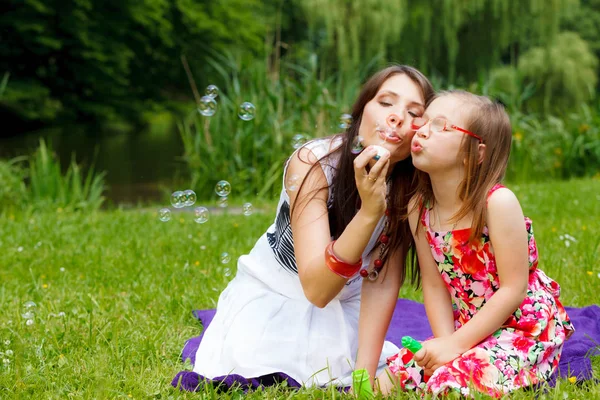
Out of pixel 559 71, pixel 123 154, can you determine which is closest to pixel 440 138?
pixel 559 71

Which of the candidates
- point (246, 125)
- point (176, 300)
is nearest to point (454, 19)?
point (246, 125)

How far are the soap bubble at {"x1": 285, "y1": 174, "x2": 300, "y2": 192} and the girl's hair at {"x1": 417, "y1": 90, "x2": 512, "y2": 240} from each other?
485mm

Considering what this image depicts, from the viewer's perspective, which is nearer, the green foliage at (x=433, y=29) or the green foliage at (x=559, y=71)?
the green foliage at (x=433, y=29)

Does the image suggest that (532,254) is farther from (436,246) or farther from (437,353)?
(437,353)

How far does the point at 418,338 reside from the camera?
2.84m

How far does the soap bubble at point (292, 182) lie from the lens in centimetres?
225

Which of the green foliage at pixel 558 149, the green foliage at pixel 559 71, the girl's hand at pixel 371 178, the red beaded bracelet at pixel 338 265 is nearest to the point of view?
the girl's hand at pixel 371 178

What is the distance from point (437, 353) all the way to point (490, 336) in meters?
0.18

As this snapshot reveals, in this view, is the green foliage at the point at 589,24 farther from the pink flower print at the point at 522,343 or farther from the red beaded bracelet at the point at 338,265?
the red beaded bracelet at the point at 338,265

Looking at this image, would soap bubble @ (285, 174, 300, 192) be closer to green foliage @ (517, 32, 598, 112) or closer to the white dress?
the white dress

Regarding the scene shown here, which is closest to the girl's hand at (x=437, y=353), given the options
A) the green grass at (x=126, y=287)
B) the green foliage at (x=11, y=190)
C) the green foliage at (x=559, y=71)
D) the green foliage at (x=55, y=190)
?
the green grass at (x=126, y=287)

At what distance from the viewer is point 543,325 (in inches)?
82.4

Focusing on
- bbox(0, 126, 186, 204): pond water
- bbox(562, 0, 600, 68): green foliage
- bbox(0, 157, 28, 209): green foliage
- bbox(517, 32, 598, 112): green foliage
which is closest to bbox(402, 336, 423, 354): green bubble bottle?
bbox(0, 157, 28, 209): green foliage

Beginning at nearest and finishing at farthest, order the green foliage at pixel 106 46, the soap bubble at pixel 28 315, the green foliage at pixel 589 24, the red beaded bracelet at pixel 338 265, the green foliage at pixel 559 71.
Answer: the red beaded bracelet at pixel 338 265 → the soap bubble at pixel 28 315 → the green foliage at pixel 559 71 → the green foliage at pixel 106 46 → the green foliage at pixel 589 24
